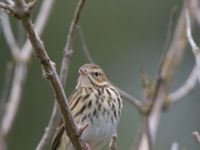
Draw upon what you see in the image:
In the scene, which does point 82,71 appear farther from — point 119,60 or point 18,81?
point 119,60

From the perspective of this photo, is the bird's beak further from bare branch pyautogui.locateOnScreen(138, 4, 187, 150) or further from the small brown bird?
bare branch pyautogui.locateOnScreen(138, 4, 187, 150)

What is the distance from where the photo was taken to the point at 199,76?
19.9ft

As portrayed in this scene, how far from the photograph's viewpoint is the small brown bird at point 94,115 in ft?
23.5

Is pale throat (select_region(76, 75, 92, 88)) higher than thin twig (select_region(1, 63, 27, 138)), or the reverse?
thin twig (select_region(1, 63, 27, 138))

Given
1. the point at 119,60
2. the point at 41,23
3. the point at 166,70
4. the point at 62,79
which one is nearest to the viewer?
the point at 62,79

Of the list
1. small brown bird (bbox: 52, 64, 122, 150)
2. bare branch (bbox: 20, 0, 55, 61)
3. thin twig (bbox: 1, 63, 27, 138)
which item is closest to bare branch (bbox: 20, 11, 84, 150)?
thin twig (bbox: 1, 63, 27, 138)

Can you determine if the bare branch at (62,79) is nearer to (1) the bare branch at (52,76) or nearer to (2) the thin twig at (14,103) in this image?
(1) the bare branch at (52,76)

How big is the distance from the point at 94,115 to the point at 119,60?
7.91 m

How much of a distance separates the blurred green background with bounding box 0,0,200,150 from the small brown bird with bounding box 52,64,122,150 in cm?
498

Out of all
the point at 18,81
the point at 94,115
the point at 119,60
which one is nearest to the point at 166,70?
the point at 94,115

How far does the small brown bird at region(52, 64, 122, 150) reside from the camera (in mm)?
7152

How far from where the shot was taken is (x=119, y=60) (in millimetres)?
15062

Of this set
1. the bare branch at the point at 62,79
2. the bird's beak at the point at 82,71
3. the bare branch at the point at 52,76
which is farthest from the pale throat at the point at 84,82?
the bare branch at the point at 52,76

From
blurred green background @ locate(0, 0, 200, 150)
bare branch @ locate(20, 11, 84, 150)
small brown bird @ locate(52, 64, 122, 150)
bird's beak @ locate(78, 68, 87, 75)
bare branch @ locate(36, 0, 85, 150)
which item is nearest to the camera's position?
bare branch @ locate(20, 11, 84, 150)
